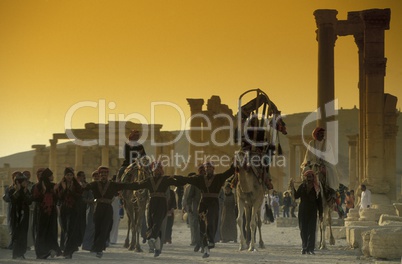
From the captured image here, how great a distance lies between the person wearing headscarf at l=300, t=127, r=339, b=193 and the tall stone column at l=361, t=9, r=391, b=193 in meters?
8.01

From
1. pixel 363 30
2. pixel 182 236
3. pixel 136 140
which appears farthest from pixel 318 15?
A: pixel 136 140

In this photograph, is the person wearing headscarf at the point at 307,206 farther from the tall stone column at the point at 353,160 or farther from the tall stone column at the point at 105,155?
the tall stone column at the point at 353,160

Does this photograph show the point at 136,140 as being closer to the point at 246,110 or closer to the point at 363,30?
the point at 246,110

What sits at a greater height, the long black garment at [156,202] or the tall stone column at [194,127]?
the tall stone column at [194,127]

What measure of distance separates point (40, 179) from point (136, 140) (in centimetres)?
375

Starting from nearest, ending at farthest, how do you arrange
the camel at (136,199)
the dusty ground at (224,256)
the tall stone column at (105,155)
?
the dusty ground at (224,256), the camel at (136,199), the tall stone column at (105,155)

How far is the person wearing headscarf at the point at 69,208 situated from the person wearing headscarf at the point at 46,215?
171 millimetres

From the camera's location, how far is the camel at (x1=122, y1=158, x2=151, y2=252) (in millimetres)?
20284

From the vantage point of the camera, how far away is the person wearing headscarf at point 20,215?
60.5 feet

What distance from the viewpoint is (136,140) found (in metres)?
21.9

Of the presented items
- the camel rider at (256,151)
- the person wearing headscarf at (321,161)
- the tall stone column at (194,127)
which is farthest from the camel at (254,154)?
the tall stone column at (194,127)

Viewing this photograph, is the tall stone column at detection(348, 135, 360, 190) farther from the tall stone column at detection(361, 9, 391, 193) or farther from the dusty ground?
the dusty ground

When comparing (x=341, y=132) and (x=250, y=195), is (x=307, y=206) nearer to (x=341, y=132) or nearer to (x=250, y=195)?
(x=250, y=195)

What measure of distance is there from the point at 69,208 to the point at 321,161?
16.8ft
